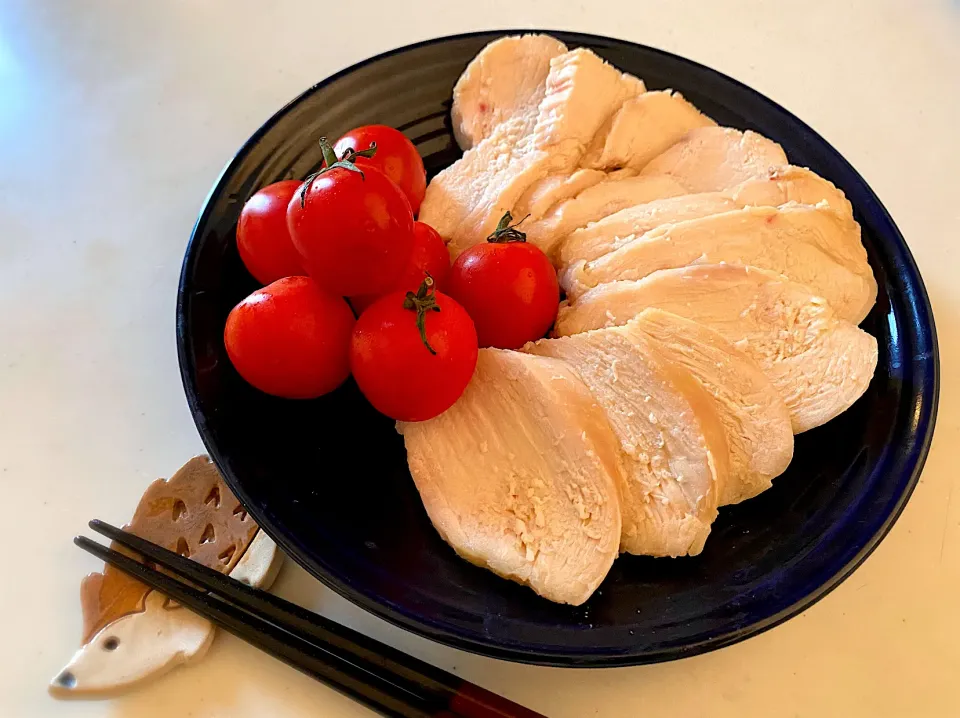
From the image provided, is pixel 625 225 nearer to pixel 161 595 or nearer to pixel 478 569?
pixel 478 569

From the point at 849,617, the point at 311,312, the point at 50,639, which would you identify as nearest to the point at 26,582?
the point at 50,639

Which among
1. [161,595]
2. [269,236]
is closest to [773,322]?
[269,236]

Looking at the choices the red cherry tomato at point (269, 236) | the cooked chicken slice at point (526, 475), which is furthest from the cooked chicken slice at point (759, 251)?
the red cherry tomato at point (269, 236)

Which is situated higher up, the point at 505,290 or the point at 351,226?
the point at 351,226

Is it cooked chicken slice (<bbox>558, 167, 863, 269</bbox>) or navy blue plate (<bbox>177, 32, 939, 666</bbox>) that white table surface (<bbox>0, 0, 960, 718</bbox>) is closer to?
navy blue plate (<bbox>177, 32, 939, 666</bbox>)

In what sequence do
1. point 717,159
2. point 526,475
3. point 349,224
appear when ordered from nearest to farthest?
point 349,224, point 526,475, point 717,159

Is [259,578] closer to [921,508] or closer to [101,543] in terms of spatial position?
[101,543]

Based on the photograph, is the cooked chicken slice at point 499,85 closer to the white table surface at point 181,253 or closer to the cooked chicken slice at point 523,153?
the cooked chicken slice at point 523,153
